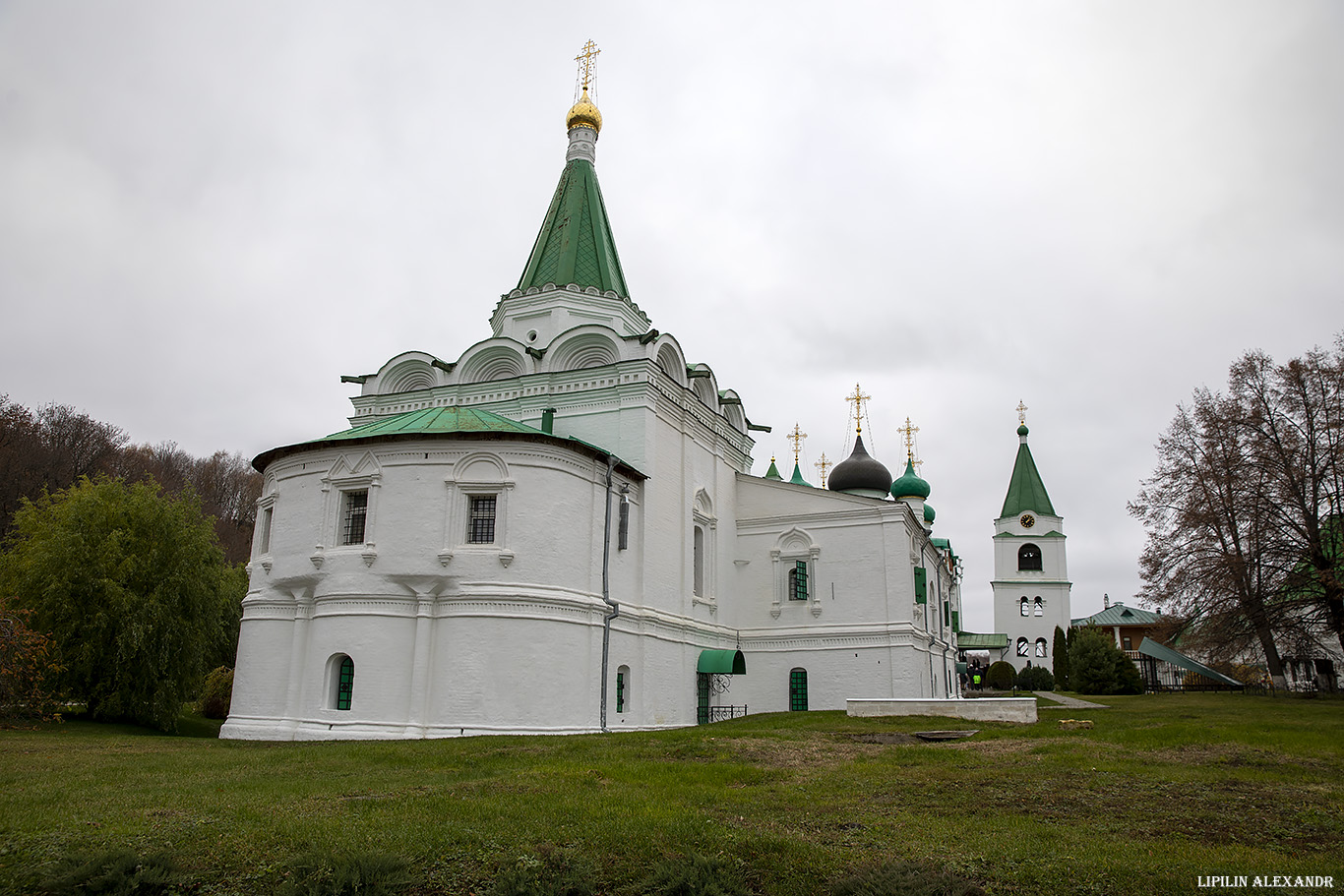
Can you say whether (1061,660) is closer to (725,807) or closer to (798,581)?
(798,581)

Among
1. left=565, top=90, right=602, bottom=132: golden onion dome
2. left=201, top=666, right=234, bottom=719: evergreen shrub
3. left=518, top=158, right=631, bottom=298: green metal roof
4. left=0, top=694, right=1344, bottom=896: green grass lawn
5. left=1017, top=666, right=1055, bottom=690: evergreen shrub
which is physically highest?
left=565, top=90, right=602, bottom=132: golden onion dome

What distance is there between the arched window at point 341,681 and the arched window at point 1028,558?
52.0 m

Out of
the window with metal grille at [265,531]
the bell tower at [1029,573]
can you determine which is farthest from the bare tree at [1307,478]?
the bell tower at [1029,573]

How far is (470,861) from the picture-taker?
22.7 ft

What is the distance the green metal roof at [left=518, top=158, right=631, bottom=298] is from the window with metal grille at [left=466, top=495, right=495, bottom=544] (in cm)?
876

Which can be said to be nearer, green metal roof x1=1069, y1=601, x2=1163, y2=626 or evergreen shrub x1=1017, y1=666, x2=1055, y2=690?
evergreen shrub x1=1017, y1=666, x2=1055, y2=690

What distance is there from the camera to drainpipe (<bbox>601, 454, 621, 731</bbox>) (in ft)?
62.2

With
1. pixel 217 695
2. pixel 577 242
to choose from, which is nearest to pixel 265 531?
pixel 217 695

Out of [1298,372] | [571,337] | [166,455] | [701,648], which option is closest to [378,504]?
[571,337]

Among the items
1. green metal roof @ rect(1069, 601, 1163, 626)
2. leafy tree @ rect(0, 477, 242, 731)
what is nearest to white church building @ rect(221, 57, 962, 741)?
leafy tree @ rect(0, 477, 242, 731)

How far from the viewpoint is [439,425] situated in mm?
18969

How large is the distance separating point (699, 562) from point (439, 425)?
28.0ft

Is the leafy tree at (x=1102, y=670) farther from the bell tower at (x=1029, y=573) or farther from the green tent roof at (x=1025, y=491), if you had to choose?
the green tent roof at (x=1025, y=491)

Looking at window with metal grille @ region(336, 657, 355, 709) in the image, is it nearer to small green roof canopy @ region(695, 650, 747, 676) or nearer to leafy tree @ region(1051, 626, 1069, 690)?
small green roof canopy @ region(695, 650, 747, 676)
